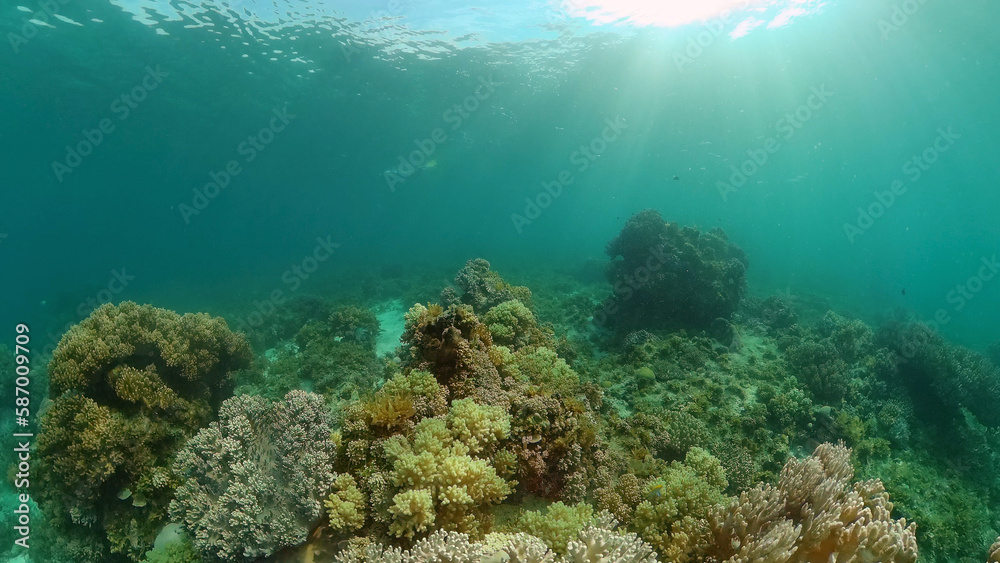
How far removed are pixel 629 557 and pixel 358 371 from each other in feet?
33.6

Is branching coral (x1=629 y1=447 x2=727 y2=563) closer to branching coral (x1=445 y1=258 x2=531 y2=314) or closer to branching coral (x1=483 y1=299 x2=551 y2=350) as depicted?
branching coral (x1=483 y1=299 x2=551 y2=350)

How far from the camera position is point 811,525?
4.32 m

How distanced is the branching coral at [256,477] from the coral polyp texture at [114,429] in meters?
1.48

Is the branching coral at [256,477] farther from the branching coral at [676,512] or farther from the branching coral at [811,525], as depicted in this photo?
the branching coral at [811,525]

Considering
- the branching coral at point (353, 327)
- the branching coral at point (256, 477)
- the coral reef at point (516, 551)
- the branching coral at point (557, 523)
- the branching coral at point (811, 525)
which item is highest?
the branching coral at point (811, 525)

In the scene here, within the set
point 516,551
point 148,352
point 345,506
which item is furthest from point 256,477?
point 148,352

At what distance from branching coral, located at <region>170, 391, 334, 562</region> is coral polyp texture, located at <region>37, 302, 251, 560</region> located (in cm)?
148

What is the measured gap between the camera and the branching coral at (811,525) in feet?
13.6

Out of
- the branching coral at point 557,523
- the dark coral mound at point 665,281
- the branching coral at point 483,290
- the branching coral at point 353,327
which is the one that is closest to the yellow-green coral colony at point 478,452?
the branching coral at point 557,523

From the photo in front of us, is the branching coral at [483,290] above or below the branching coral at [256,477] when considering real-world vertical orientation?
above

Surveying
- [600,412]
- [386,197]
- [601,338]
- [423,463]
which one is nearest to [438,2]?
[601,338]

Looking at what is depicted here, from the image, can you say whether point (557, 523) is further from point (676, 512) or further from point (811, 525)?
point (811, 525)

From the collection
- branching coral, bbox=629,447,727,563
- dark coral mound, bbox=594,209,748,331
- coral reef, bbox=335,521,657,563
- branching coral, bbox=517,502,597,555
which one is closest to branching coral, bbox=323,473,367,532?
coral reef, bbox=335,521,657,563

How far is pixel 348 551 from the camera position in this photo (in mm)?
4422
